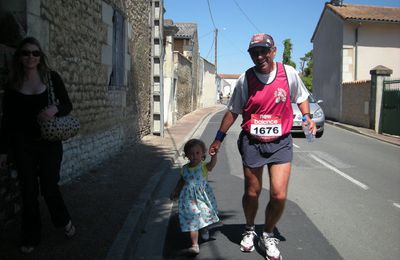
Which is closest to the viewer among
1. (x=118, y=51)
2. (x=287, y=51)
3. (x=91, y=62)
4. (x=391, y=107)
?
(x=91, y=62)

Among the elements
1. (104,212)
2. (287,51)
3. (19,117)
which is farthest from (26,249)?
(287,51)

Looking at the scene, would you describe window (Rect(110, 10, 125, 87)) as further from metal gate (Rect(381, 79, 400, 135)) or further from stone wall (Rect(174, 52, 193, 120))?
stone wall (Rect(174, 52, 193, 120))

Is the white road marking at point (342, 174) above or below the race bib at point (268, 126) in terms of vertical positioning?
below

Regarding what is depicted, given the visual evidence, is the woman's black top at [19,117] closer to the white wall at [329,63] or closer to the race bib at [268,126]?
the race bib at [268,126]

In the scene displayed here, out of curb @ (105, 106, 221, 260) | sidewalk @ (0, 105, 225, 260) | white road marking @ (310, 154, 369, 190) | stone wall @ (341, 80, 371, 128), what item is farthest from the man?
stone wall @ (341, 80, 371, 128)

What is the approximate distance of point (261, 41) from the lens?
3.93 meters

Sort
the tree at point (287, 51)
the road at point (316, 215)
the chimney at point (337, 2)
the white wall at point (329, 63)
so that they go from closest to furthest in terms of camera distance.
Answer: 1. the road at point (316, 215)
2. the white wall at point (329, 63)
3. the chimney at point (337, 2)
4. the tree at point (287, 51)

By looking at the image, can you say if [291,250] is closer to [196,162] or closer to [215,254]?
[215,254]

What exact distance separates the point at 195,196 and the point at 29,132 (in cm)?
163

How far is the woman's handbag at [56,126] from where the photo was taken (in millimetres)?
3814

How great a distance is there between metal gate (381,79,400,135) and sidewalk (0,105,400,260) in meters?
10.7

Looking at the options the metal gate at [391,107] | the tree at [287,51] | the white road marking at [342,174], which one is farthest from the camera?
the tree at [287,51]

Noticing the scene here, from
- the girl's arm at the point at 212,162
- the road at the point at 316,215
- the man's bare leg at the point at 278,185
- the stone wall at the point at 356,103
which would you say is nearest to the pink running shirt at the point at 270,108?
the man's bare leg at the point at 278,185

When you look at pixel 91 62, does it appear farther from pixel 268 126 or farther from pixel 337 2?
pixel 337 2
